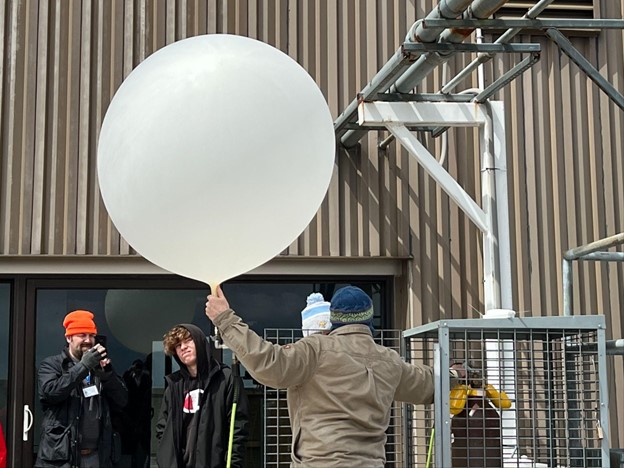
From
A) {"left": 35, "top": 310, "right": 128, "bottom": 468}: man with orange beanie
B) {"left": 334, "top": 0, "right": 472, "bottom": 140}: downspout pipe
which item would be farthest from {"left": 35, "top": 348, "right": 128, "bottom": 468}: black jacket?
{"left": 334, "top": 0, "right": 472, "bottom": 140}: downspout pipe

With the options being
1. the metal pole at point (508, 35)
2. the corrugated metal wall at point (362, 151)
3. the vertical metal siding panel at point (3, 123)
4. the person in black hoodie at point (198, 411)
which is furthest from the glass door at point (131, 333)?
the metal pole at point (508, 35)

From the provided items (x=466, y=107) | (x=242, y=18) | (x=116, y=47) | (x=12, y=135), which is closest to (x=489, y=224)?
(x=466, y=107)

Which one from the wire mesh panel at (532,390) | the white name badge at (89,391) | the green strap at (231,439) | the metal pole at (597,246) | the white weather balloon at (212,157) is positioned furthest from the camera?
the white name badge at (89,391)

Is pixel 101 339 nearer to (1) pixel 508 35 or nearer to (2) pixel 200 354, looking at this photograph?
(2) pixel 200 354

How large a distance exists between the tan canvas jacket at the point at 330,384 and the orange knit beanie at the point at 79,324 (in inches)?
77.0

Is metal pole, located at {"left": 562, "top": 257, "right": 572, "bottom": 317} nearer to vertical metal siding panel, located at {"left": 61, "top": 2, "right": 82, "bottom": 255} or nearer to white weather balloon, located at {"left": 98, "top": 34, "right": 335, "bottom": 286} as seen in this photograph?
white weather balloon, located at {"left": 98, "top": 34, "right": 335, "bottom": 286}

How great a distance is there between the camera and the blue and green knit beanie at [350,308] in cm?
363

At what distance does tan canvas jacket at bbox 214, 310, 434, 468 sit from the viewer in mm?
3377

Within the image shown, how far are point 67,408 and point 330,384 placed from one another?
2151 mm

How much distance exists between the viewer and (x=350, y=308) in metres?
3.64

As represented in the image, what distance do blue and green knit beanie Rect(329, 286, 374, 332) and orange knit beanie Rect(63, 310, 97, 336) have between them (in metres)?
2.02

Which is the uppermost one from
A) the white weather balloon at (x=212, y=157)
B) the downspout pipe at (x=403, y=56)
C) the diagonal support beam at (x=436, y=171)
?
the downspout pipe at (x=403, y=56)

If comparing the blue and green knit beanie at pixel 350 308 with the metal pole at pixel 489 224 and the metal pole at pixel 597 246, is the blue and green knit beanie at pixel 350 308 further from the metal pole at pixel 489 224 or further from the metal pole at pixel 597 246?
the metal pole at pixel 489 224

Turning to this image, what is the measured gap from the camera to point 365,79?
6109 millimetres
